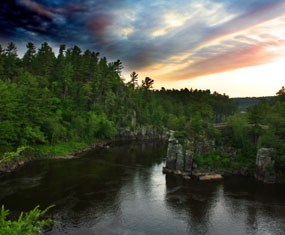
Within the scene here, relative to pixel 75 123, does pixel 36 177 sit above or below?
below

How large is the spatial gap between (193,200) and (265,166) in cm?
2415

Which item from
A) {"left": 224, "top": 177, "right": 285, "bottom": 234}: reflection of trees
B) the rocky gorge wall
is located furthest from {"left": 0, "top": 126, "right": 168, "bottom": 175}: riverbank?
{"left": 224, "top": 177, "right": 285, "bottom": 234}: reflection of trees

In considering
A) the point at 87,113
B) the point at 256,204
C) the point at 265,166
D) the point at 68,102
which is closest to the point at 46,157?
the point at 68,102

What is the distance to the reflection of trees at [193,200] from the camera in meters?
42.4

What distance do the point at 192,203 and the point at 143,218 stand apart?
1071 cm

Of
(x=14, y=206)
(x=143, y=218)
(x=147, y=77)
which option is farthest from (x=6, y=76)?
(x=147, y=77)

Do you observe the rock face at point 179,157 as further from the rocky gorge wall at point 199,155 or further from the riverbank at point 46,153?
the riverbank at point 46,153

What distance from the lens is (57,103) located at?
102 metres

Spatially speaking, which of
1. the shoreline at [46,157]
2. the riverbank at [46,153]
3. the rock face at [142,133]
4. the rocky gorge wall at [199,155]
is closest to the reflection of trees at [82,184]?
the shoreline at [46,157]

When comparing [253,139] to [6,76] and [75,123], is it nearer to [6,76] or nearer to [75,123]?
[75,123]

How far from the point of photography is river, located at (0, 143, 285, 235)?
1588 inches

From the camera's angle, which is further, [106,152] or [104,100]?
[104,100]

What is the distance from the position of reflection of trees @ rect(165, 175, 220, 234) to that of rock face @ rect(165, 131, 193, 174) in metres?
5.44

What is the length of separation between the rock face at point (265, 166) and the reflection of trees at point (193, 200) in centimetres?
1149
